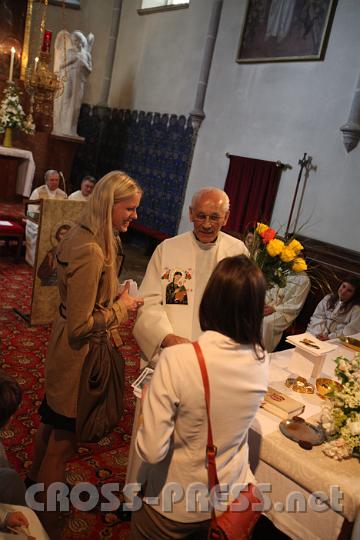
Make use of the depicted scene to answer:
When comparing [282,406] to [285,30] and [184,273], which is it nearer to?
[184,273]

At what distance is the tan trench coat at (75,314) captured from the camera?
2.02m

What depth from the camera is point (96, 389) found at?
2.19m

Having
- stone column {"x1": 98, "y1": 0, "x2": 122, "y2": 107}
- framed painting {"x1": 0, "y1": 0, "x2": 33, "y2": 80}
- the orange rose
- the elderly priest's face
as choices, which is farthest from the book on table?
stone column {"x1": 98, "y1": 0, "x2": 122, "y2": 107}

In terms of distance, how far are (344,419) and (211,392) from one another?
91cm

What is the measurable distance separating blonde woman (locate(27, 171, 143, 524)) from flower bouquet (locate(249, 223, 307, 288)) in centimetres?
68

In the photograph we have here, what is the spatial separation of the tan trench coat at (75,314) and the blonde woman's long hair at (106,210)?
0.13ft

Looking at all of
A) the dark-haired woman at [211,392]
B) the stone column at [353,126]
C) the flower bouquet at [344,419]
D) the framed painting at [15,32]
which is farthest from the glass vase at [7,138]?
the dark-haired woman at [211,392]

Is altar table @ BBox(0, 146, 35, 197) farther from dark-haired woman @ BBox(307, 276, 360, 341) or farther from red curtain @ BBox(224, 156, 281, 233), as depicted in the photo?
dark-haired woman @ BBox(307, 276, 360, 341)

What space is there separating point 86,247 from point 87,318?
0.31 meters

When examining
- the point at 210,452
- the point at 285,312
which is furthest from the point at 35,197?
the point at 210,452

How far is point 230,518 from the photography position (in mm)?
1536

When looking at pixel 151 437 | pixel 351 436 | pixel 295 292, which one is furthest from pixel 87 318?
pixel 295 292

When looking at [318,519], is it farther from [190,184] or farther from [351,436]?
[190,184]

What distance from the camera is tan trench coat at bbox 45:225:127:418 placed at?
2.02 m
